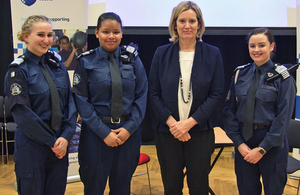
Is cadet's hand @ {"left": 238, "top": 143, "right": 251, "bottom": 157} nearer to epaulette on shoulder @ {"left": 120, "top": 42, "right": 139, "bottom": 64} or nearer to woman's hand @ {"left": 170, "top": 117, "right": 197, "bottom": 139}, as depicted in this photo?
woman's hand @ {"left": 170, "top": 117, "right": 197, "bottom": 139}

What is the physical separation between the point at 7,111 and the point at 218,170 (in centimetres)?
342

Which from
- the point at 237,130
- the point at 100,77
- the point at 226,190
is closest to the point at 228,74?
the point at 226,190

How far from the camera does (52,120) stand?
170cm

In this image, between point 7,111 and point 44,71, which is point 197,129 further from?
point 7,111

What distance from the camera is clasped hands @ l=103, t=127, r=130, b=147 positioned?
1.71 meters

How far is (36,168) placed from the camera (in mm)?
1603

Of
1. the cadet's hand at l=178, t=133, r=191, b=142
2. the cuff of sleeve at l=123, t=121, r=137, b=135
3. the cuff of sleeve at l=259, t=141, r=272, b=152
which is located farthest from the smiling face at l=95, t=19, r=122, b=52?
the cuff of sleeve at l=259, t=141, r=272, b=152

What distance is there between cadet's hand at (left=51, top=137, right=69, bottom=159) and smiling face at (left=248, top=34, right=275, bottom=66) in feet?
4.76

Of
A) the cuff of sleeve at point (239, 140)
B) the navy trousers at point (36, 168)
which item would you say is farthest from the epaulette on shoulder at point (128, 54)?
the cuff of sleeve at point (239, 140)

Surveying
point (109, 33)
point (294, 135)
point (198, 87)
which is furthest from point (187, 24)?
point (294, 135)

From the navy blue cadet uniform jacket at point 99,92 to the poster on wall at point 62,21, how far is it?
1456 millimetres

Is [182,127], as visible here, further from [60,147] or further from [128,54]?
[60,147]

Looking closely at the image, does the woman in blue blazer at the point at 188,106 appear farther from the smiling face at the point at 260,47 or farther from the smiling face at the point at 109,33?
the smiling face at the point at 109,33

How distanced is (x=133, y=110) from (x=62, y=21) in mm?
1926
